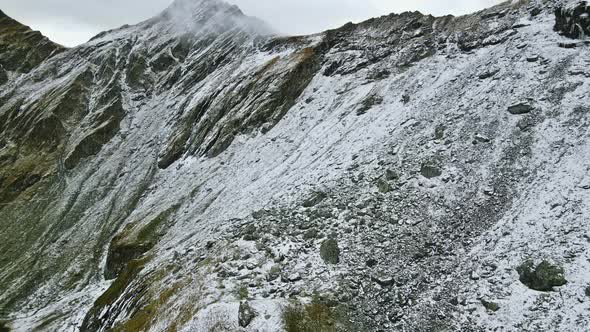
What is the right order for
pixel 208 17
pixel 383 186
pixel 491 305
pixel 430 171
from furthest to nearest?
1. pixel 208 17
2. pixel 383 186
3. pixel 430 171
4. pixel 491 305

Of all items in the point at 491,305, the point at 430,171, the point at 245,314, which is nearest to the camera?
the point at 491,305

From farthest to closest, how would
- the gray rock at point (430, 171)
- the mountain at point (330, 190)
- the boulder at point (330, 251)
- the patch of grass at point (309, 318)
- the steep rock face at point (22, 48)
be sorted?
the steep rock face at point (22, 48) < the gray rock at point (430, 171) < the boulder at point (330, 251) < the mountain at point (330, 190) < the patch of grass at point (309, 318)

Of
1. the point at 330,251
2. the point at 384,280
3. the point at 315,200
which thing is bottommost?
the point at 384,280

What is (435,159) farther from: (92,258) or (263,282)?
(92,258)

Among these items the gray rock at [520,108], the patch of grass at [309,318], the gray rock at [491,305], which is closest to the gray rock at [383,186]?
the patch of grass at [309,318]

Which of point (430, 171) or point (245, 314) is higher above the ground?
point (430, 171)

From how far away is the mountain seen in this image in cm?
2127

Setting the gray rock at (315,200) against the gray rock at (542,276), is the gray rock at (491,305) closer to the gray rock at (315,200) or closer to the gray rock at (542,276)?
Result: the gray rock at (542,276)

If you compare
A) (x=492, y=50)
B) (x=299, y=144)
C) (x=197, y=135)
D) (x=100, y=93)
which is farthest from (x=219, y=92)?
(x=492, y=50)

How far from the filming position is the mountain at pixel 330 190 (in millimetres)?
21266

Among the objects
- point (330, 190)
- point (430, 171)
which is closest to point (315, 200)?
point (330, 190)

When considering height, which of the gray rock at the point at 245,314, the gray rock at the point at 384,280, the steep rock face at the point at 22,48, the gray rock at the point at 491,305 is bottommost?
the gray rock at the point at 491,305

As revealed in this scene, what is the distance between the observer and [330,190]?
31094mm

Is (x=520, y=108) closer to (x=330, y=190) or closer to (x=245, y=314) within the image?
(x=330, y=190)
